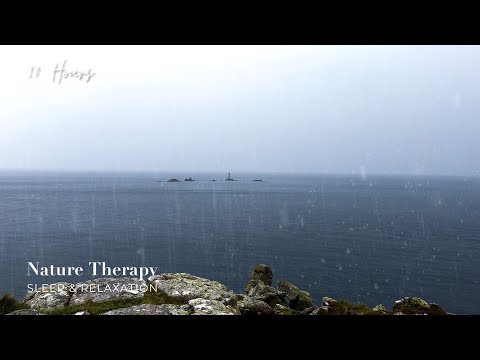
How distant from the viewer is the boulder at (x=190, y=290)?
7.05 meters

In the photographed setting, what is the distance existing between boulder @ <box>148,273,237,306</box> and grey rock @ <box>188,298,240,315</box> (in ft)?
0.99

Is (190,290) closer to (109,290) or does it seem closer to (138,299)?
(138,299)

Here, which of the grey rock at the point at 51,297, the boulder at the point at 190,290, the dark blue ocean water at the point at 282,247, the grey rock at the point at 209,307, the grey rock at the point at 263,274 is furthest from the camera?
the dark blue ocean water at the point at 282,247

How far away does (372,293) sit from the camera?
51562mm

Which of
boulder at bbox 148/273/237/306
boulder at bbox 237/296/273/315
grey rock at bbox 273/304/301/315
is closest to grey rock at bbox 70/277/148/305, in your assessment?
boulder at bbox 148/273/237/306

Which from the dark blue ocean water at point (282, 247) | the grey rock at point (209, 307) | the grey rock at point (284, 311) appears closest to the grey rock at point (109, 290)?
the grey rock at point (209, 307)

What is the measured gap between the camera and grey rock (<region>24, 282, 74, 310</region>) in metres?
6.92

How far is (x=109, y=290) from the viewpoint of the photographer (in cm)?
709

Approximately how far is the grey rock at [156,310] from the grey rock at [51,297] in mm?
1656

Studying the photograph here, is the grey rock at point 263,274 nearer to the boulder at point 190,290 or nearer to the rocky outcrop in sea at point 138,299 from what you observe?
the rocky outcrop in sea at point 138,299

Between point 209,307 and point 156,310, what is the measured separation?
1034 mm
